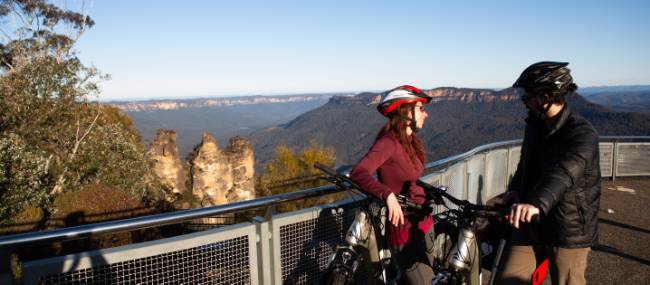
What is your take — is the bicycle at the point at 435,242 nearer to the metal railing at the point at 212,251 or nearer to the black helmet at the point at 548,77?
the metal railing at the point at 212,251

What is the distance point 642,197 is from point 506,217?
33.4 feet

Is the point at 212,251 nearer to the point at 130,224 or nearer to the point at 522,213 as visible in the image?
the point at 130,224

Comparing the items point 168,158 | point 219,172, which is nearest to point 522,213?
point 219,172

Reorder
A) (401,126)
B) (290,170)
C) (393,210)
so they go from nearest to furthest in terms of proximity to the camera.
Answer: (393,210) < (401,126) < (290,170)

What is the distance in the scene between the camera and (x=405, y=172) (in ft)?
10.5

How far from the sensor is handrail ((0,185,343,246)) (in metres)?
2.47

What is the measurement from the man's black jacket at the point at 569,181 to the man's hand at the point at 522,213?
0.39ft

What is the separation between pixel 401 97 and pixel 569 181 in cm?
112

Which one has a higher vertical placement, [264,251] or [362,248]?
[362,248]

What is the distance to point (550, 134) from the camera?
124 inches

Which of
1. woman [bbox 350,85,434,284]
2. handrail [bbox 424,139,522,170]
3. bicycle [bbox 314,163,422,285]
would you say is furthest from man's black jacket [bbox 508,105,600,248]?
handrail [bbox 424,139,522,170]

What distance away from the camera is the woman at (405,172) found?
3.17m

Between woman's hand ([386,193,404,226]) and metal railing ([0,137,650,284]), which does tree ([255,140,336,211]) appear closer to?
metal railing ([0,137,650,284])

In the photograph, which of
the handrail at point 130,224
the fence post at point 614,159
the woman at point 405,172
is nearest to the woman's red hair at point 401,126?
the woman at point 405,172
